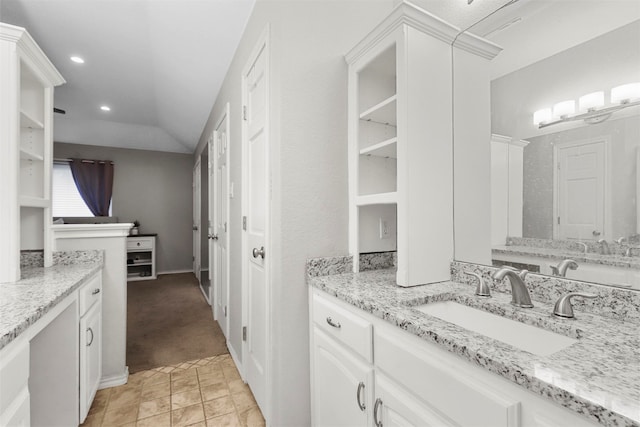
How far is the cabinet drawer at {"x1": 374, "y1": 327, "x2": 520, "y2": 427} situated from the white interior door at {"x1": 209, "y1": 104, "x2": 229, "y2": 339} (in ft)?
6.53

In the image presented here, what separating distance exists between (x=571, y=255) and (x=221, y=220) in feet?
9.23

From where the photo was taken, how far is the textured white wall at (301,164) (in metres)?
1.47

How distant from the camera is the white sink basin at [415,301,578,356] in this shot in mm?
878

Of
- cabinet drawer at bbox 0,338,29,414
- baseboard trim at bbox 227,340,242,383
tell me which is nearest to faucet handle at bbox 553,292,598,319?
cabinet drawer at bbox 0,338,29,414

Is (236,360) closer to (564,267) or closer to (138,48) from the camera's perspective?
(564,267)

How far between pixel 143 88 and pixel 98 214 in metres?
3.02

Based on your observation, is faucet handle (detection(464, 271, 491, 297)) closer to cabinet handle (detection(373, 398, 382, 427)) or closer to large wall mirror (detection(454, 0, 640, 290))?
large wall mirror (detection(454, 0, 640, 290))

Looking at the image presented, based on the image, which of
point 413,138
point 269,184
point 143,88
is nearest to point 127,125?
point 143,88

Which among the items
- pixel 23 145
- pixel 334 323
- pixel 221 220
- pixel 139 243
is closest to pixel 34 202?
pixel 23 145

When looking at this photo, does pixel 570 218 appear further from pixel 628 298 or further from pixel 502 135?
pixel 502 135

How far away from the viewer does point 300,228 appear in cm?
150

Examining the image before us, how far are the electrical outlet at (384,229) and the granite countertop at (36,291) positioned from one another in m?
1.52

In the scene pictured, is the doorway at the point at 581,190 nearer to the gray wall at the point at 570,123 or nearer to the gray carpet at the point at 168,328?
the gray wall at the point at 570,123

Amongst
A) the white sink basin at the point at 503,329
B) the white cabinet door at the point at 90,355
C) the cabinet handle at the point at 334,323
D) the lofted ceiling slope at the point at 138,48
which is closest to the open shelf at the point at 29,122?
the lofted ceiling slope at the point at 138,48
